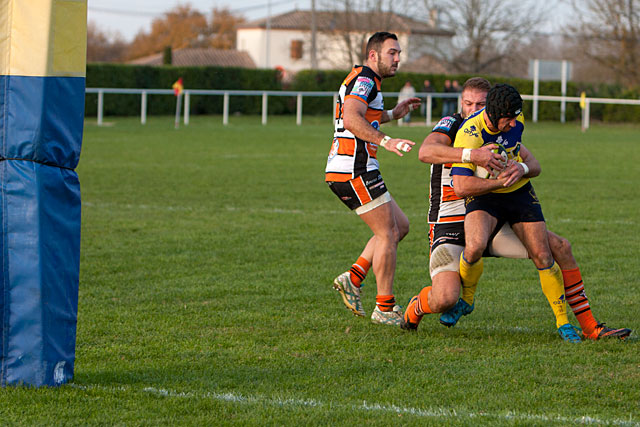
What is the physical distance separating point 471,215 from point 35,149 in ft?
9.07

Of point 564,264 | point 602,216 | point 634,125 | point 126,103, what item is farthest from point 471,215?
point 126,103

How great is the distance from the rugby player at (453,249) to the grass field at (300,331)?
0.61ft

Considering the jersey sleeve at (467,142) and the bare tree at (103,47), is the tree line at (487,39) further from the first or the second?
the jersey sleeve at (467,142)

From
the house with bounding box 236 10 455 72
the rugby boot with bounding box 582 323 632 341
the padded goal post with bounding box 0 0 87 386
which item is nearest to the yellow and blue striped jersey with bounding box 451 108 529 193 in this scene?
the rugby boot with bounding box 582 323 632 341

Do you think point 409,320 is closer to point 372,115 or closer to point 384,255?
point 384,255

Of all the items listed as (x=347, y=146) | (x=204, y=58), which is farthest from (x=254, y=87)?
(x=347, y=146)

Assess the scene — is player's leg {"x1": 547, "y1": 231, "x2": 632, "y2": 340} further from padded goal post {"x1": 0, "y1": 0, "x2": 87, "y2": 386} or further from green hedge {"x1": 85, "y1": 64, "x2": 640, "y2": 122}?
green hedge {"x1": 85, "y1": 64, "x2": 640, "y2": 122}

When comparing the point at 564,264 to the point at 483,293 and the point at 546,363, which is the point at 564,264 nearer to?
the point at 546,363

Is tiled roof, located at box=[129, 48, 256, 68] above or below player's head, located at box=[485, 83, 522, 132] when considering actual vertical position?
above

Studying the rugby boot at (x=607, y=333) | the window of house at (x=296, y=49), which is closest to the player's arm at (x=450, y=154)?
the rugby boot at (x=607, y=333)

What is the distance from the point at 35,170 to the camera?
432cm

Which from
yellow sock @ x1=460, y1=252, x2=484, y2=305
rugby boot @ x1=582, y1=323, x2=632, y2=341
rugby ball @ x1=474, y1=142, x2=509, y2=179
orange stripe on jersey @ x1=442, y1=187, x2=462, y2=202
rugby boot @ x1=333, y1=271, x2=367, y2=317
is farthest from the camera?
rugby boot @ x1=333, y1=271, x2=367, y2=317

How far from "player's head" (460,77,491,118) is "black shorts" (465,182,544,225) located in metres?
0.72

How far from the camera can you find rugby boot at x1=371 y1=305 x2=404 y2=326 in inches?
247
